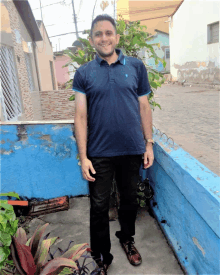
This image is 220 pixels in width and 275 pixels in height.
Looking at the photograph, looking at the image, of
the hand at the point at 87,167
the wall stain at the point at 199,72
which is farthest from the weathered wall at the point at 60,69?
the hand at the point at 87,167

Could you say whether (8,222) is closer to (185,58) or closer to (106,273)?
(106,273)

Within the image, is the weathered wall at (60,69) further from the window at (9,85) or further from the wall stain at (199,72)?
the window at (9,85)

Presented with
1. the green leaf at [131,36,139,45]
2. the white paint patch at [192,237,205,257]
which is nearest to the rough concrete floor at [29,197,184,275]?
the white paint patch at [192,237,205,257]

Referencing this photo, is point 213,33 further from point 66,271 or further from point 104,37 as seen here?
point 66,271

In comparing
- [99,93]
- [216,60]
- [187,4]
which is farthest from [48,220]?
[187,4]

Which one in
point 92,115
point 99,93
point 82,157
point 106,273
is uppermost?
point 99,93

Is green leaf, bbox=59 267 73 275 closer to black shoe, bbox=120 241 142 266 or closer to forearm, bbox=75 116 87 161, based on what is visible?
black shoe, bbox=120 241 142 266

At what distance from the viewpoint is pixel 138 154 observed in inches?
72.8

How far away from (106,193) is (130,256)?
658mm

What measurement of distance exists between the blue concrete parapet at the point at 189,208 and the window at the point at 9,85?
442 cm

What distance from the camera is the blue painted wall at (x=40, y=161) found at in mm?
2750

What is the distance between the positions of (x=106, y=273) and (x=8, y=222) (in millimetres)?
929

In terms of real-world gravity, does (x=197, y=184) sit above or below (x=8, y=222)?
above

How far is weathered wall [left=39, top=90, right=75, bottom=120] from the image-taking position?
29.1 ft
